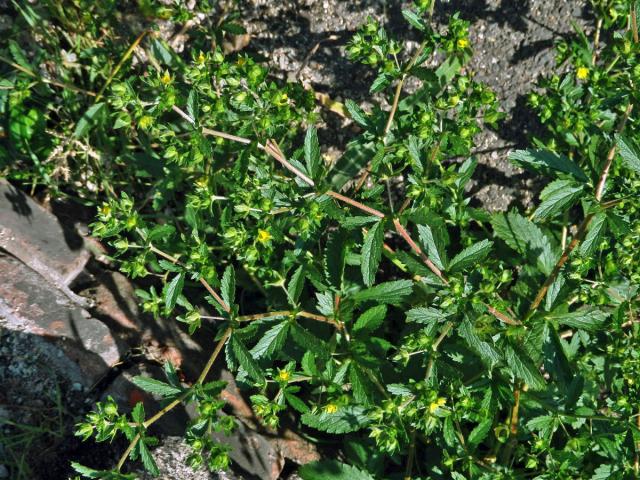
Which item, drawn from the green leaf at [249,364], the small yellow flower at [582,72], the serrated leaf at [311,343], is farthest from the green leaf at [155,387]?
the small yellow flower at [582,72]

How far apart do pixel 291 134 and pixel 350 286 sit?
847 millimetres

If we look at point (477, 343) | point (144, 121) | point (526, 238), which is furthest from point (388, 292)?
point (144, 121)

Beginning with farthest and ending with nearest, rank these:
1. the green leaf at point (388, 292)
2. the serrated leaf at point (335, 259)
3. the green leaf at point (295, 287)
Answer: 1. the serrated leaf at point (335, 259)
2. the green leaf at point (388, 292)
3. the green leaf at point (295, 287)

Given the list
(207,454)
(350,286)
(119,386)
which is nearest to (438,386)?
(350,286)

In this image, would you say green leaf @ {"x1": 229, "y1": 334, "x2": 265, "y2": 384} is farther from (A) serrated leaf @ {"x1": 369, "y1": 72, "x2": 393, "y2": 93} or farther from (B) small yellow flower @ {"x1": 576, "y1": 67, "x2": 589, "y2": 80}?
(B) small yellow flower @ {"x1": 576, "y1": 67, "x2": 589, "y2": 80}

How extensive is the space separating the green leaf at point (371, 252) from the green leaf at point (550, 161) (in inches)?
27.4

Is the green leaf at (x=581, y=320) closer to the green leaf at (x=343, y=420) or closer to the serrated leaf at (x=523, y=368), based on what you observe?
the serrated leaf at (x=523, y=368)

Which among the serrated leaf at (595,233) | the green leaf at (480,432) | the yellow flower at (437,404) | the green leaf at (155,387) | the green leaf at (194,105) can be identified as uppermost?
the green leaf at (194,105)

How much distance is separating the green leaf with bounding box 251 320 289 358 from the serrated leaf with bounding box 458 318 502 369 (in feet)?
2.57

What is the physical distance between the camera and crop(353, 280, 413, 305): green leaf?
11.8ft

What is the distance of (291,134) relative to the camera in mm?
3943

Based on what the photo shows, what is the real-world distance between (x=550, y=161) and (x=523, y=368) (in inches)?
36.1

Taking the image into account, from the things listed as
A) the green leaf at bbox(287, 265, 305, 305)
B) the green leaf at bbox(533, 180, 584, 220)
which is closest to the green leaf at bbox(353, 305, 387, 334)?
the green leaf at bbox(287, 265, 305, 305)

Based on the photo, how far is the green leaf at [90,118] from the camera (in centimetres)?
438
